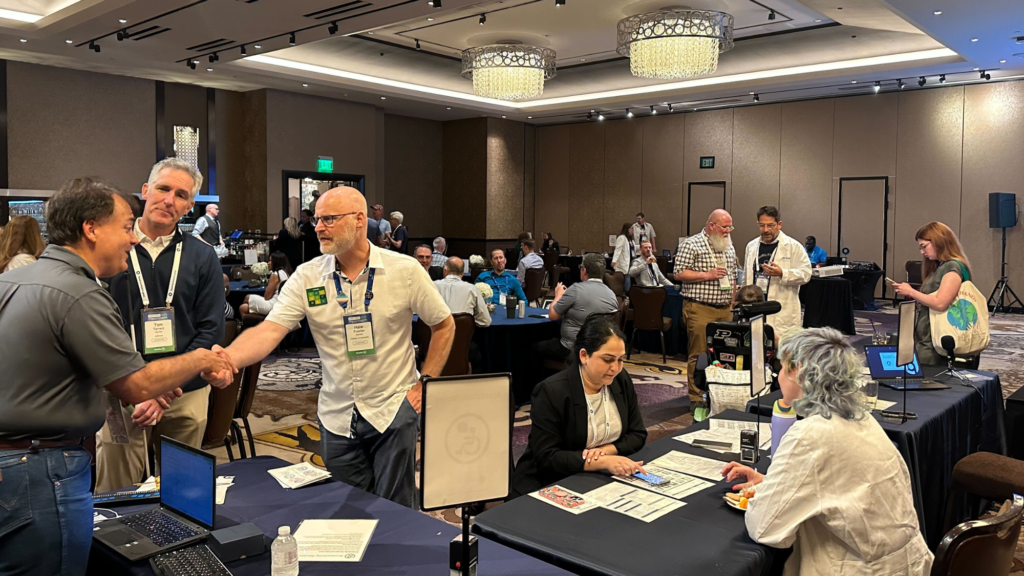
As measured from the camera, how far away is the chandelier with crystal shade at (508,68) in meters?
10.0

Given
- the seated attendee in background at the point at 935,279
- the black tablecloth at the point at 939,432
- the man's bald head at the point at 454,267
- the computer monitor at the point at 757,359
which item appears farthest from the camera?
the man's bald head at the point at 454,267

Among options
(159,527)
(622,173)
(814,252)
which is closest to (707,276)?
(159,527)

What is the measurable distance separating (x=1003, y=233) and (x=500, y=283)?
31.3 feet

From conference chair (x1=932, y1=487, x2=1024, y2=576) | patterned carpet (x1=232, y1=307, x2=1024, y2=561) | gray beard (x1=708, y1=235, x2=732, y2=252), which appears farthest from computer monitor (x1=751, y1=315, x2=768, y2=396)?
gray beard (x1=708, y1=235, x2=732, y2=252)

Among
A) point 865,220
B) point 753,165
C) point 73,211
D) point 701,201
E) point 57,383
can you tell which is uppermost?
point 753,165

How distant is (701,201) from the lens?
1538cm

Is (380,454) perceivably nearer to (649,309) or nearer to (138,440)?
(138,440)

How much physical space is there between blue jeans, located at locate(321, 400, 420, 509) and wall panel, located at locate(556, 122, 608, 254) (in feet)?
47.6

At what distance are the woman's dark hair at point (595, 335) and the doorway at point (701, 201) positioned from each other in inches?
497

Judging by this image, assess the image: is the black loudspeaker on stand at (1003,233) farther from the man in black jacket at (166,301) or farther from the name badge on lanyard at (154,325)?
the name badge on lanyard at (154,325)

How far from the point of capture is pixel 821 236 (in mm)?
13883

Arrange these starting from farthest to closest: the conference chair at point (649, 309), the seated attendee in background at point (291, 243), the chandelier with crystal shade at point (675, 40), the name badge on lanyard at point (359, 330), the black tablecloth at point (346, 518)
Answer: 1. the seated attendee in background at point (291, 243)
2. the chandelier with crystal shade at point (675, 40)
3. the conference chair at point (649, 309)
4. the name badge on lanyard at point (359, 330)
5. the black tablecloth at point (346, 518)

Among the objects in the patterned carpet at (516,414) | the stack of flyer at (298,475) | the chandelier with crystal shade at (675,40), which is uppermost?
the chandelier with crystal shade at (675,40)

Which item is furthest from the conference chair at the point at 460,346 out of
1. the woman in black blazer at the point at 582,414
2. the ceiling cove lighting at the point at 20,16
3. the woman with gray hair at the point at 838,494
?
the ceiling cove lighting at the point at 20,16
